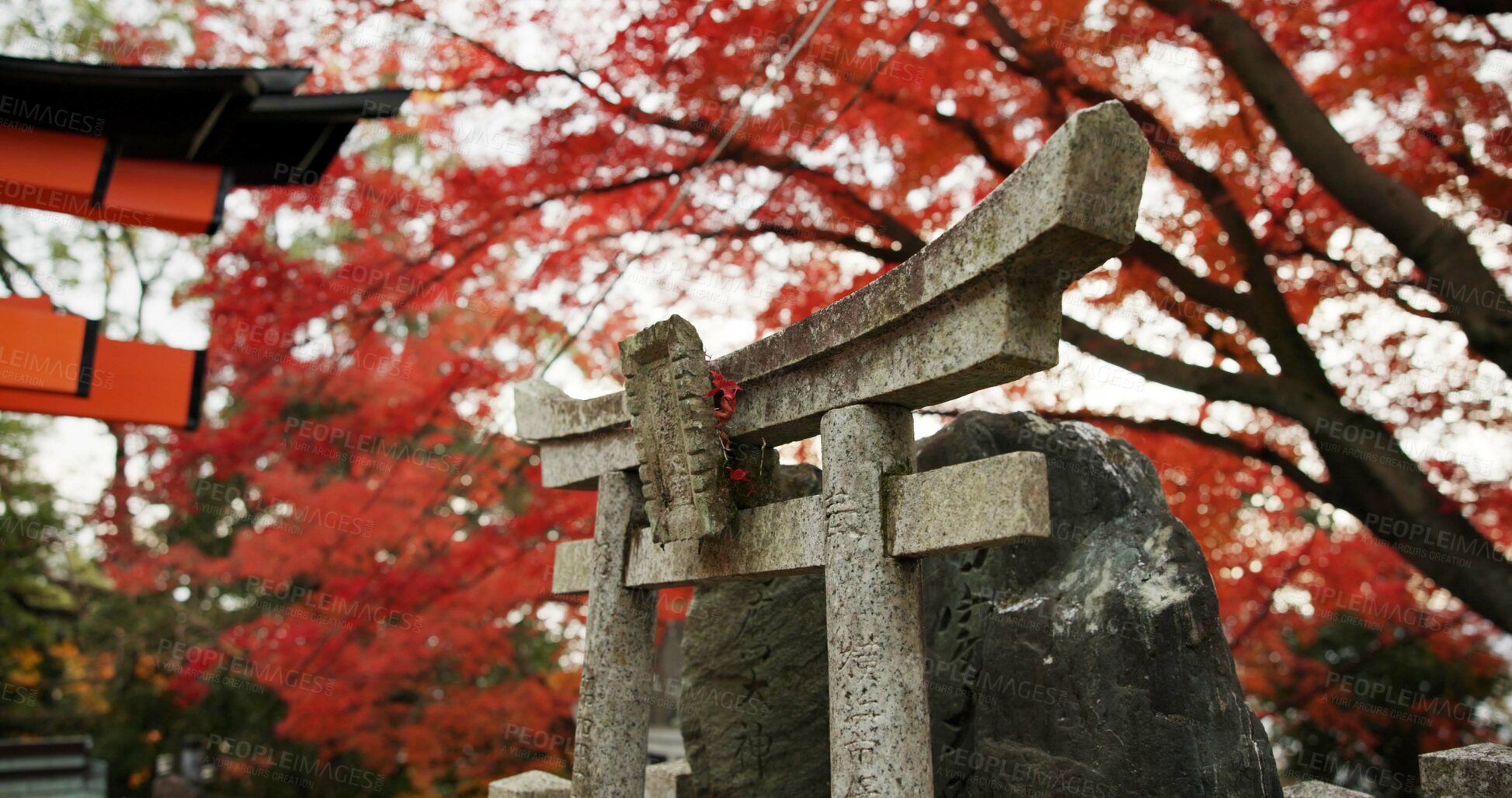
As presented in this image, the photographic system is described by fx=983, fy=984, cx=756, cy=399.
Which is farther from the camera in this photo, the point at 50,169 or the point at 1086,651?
the point at 50,169

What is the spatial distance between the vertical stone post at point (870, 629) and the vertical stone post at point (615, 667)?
166cm

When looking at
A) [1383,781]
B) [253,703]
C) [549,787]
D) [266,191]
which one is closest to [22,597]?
[253,703]

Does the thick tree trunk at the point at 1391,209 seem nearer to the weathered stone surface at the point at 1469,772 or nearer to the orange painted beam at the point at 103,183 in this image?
the weathered stone surface at the point at 1469,772

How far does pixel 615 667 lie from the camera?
5293 millimetres

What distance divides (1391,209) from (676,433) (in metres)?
5.06

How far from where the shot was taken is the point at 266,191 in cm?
948

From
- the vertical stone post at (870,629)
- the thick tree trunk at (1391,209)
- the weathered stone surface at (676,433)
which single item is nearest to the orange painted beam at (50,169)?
the weathered stone surface at (676,433)

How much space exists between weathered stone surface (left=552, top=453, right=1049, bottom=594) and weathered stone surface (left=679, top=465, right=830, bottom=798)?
1.06m

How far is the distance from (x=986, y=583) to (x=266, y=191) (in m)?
7.88

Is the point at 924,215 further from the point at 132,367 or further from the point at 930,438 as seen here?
the point at 132,367

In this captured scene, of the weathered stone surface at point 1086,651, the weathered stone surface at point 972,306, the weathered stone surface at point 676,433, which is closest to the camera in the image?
the weathered stone surface at point 972,306

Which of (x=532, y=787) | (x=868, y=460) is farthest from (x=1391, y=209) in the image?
(x=532, y=787)

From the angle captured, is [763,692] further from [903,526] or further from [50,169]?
[50,169]

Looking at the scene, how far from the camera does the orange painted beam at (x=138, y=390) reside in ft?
21.9
